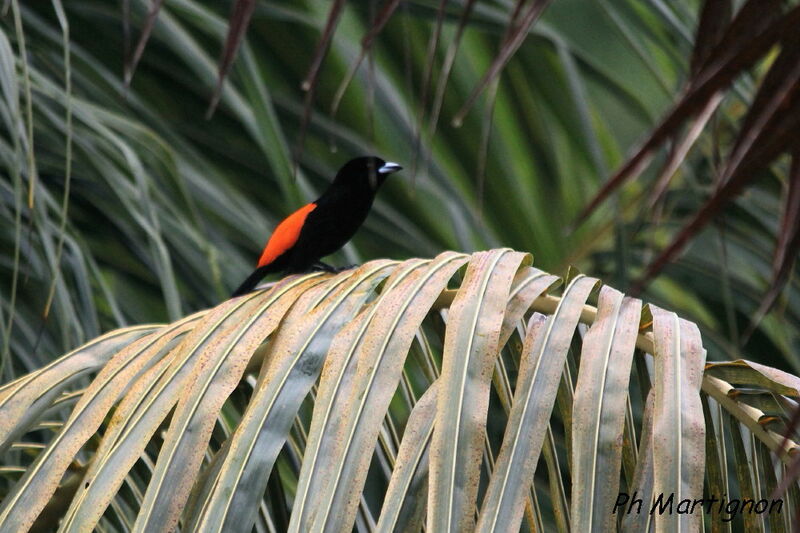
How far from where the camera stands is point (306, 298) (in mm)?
1362

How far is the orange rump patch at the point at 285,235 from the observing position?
9.04ft

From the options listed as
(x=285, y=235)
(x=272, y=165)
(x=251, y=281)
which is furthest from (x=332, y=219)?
(x=272, y=165)

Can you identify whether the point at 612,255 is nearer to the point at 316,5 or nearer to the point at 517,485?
the point at 316,5

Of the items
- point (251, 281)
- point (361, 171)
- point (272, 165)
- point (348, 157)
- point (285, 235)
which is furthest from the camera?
point (348, 157)

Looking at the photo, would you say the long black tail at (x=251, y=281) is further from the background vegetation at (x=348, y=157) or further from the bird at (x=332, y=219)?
the bird at (x=332, y=219)

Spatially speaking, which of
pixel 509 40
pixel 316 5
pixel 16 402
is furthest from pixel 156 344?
pixel 316 5

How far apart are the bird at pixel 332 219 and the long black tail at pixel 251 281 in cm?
17

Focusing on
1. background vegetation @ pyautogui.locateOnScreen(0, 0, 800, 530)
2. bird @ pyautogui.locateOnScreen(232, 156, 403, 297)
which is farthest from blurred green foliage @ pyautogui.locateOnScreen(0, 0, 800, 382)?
bird @ pyautogui.locateOnScreen(232, 156, 403, 297)

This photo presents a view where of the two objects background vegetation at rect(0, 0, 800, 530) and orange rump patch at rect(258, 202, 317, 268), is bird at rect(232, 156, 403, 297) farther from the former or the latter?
background vegetation at rect(0, 0, 800, 530)

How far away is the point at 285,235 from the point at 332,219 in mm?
166

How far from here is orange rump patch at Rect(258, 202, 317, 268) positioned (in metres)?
2.76

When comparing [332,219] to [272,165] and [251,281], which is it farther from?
[272,165]

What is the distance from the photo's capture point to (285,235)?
9.74 feet

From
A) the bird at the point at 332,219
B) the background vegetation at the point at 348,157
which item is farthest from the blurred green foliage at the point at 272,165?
the bird at the point at 332,219
